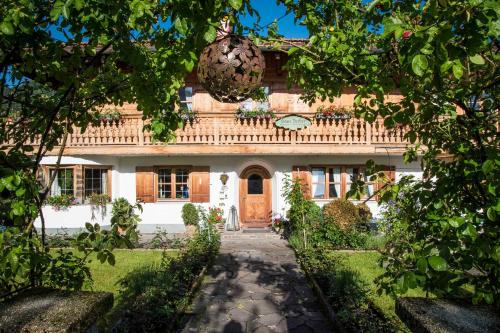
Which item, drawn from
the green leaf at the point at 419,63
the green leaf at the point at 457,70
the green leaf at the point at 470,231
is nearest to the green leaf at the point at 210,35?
the green leaf at the point at 419,63

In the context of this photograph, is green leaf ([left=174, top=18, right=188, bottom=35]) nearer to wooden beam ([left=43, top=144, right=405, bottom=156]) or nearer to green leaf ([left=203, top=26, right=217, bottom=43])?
green leaf ([left=203, top=26, right=217, bottom=43])

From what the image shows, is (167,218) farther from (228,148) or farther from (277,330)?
(277,330)

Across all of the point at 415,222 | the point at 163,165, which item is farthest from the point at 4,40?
the point at 163,165

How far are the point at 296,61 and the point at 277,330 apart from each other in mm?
3877

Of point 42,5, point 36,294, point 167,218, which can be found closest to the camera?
point 36,294

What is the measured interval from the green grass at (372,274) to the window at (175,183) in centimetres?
665

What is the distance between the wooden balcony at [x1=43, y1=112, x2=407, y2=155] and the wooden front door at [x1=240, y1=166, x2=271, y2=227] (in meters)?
1.95

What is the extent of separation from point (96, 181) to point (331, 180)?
928cm

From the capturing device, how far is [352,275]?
6.50 meters

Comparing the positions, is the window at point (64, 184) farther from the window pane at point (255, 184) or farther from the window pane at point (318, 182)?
the window pane at point (318, 182)

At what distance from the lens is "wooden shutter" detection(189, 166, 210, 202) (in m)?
13.5

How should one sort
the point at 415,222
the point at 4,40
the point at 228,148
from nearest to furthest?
the point at 4,40
the point at 415,222
the point at 228,148

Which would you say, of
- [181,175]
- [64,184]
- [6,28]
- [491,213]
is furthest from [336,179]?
[6,28]

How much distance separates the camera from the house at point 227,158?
12.5 m
